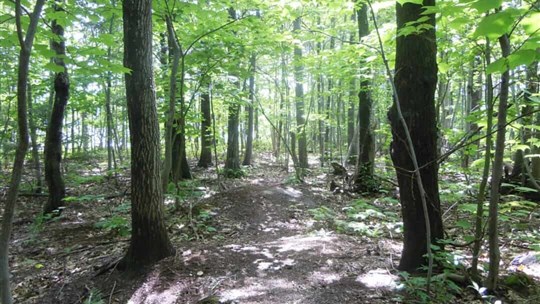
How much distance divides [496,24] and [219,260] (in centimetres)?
378

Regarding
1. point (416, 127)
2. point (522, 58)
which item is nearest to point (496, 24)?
point (522, 58)

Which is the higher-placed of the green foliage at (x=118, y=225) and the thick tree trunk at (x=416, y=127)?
the thick tree trunk at (x=416, y=127)

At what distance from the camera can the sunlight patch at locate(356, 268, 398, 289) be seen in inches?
132

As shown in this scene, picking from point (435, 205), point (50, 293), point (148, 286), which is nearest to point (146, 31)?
point (148, 286)

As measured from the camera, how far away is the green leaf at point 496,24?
1688mm

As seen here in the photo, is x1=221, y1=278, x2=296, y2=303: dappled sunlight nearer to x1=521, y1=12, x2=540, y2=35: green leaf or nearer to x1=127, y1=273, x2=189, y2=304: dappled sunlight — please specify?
x1=127, y1=273, x2=189, y2=304: dappled sunlight

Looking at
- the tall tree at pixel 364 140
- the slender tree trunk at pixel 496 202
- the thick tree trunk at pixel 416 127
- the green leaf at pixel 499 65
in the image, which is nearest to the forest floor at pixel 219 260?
the slender tree trunk at pixel 496 202

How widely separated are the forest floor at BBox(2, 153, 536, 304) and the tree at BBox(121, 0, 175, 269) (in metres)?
0.33

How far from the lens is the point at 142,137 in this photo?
13.5ft

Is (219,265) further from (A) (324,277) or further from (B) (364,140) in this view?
(B) (364,140)

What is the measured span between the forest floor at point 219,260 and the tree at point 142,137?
0.33 meters

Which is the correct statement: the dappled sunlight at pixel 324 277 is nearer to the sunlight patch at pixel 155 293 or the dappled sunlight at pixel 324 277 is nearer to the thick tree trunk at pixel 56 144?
the sunlight patch at pixel 155 293

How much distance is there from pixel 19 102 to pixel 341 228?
5177 mm

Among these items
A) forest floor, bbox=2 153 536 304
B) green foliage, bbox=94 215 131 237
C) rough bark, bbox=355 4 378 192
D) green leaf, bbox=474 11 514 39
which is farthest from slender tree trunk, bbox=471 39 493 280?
rough bark, bbox=355 4 378 192
